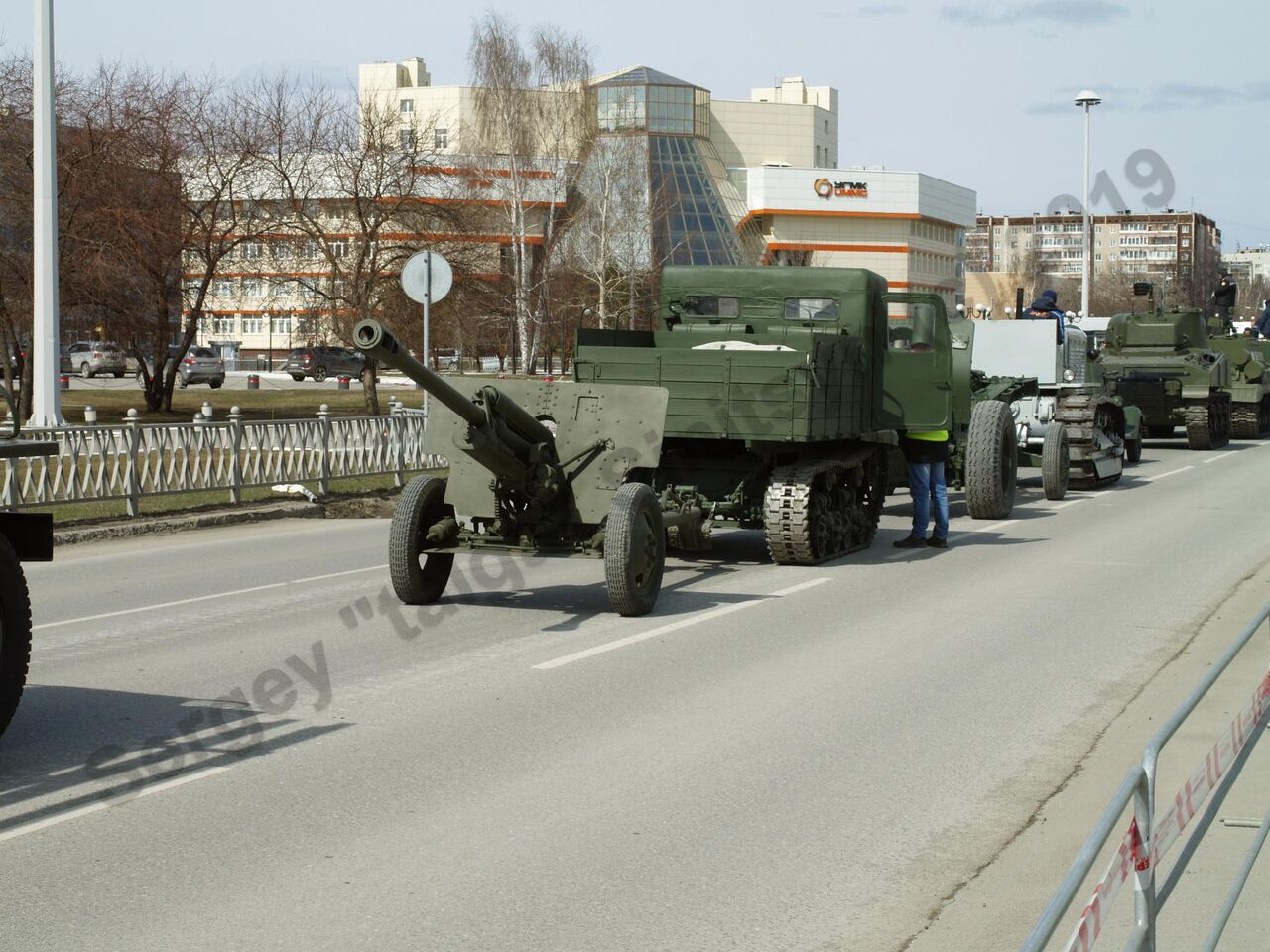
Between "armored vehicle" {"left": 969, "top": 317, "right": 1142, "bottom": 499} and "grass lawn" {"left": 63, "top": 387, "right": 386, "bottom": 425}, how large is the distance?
544 inches

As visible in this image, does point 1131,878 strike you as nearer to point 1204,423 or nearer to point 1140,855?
point 1140,855

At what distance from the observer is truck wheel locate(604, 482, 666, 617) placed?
10703 mm

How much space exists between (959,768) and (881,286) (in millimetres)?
8991

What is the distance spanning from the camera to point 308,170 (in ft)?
119

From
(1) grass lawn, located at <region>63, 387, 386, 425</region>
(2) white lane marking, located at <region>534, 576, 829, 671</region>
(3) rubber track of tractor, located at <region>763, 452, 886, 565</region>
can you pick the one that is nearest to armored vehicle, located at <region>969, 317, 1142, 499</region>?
(3) rubber track of tractor, located at <region>763, 452, 886, 565</region>

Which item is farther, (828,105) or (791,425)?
(828,105)

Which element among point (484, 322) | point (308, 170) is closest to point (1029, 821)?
point (308, 170)

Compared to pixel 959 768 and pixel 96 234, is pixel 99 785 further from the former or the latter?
pixel 96 234

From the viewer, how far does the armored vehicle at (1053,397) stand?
878 inches

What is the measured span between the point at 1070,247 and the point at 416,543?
16753 cm

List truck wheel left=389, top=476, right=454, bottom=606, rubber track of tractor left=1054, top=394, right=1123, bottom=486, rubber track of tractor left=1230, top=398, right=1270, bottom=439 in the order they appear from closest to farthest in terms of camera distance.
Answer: truck wheel left=389, top=476, right=454, bottom=606 < rubber track of tractor left=1054, top=394, right=1123, bottom=486 < rubber track of tractor left=1230, top=398, right=1270, bottom=439

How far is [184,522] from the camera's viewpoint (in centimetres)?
1781

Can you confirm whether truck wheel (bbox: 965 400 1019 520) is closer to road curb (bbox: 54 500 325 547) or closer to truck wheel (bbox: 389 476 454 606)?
road curb (bbox: 54 500 325 547)

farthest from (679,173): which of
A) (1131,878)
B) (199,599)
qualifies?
(1131,878)
